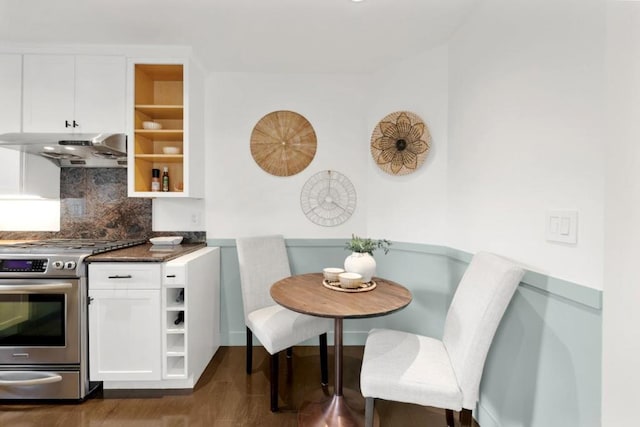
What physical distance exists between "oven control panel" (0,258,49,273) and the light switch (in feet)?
8.81

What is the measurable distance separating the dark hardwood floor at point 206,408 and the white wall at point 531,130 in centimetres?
114

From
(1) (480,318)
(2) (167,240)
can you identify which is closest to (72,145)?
(2) (167,240)

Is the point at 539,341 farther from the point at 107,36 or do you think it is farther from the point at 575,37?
the point at 107,36

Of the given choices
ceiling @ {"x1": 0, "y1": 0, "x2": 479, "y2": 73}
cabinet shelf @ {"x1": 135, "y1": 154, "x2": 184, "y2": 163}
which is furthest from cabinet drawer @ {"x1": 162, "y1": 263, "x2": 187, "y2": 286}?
ceiling @ {"x1": 0, "y1": 0, "x2": 479, "y2": 73}

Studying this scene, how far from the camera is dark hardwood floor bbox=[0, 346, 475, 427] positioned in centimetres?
172

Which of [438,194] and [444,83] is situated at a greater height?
[444,83]

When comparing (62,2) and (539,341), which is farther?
(62,2)

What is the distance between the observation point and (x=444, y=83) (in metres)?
2.20

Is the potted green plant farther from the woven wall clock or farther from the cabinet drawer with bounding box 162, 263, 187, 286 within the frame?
the cabinet drawer with bounding box 162, 263, 187, 286

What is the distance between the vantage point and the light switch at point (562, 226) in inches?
43.7

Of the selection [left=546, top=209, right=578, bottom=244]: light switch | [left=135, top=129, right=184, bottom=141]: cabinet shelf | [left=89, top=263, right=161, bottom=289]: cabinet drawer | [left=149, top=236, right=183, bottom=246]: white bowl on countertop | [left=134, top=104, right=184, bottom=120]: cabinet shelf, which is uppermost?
[left=134, top=104, right=184, bottom=120]: cabinet shelf

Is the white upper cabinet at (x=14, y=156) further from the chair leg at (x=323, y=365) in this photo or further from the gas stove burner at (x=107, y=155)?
the chair leg at (x=323, y=365)

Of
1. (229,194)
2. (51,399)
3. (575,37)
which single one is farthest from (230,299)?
(575,37)

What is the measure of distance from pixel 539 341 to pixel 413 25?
1.95 m
